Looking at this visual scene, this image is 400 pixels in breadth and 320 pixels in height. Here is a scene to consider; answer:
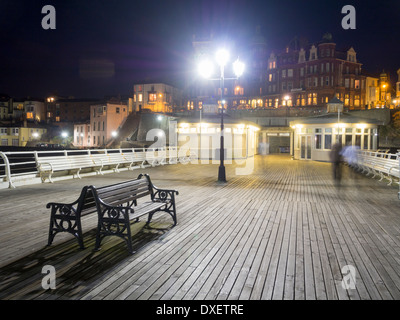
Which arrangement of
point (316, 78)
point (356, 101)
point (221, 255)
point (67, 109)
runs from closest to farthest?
1. point (221, 255)
2. point (316, 78)
3. point (356, 101)
4. point (67, 109)

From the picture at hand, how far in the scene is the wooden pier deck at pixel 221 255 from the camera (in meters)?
3.38

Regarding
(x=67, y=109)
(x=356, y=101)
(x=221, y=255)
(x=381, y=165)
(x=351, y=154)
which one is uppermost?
(x=67, y=109)

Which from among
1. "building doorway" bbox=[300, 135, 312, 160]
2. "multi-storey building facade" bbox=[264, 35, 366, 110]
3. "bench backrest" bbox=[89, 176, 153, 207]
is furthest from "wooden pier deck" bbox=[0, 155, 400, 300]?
"multi-storey building facade" bbox=[264, 35, 366, 110]

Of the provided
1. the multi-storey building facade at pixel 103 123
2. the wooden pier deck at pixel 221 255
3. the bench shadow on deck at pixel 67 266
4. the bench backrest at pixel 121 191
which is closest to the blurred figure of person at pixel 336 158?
the wooden pier deck at pixel 221 255

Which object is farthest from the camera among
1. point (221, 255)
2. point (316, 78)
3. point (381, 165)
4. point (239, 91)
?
point (239, 91)

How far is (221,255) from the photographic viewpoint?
4.48 meters

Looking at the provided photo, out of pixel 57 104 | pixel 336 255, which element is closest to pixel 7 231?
pixel 336 255

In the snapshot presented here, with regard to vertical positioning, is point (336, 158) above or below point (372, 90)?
below

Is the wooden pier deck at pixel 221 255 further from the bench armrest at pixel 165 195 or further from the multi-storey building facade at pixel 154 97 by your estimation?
the multi-storey building facade at pixel 154 97

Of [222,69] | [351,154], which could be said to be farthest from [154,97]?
[222,69]

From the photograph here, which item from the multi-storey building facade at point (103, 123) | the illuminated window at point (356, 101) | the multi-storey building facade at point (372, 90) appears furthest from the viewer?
the multi-storey building facade at point (103, 123)

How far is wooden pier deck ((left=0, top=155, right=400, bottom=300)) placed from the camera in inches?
133

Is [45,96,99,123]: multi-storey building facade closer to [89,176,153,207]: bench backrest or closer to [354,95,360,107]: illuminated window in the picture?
[354,95,360,107]: illuminated window

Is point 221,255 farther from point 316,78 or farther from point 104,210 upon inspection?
point 316,78
